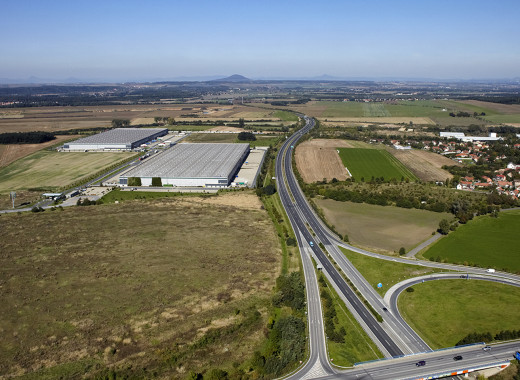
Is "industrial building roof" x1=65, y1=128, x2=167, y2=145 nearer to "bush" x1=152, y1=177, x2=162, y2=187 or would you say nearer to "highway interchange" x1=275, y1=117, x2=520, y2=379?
"bush" x1=152, y1=177, x2=162, y2=187

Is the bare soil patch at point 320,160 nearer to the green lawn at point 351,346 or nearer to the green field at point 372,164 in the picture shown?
the green field at point 372,164

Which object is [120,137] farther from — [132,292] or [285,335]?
[285,335]

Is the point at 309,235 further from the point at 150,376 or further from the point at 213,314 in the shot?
the point at 150,376

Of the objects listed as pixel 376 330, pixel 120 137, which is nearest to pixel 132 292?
pixel 376 330

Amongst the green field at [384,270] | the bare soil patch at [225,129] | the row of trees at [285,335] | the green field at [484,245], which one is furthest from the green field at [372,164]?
the bare soil patch at [225,129]

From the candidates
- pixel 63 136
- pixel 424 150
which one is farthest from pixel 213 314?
pixel 63 136
